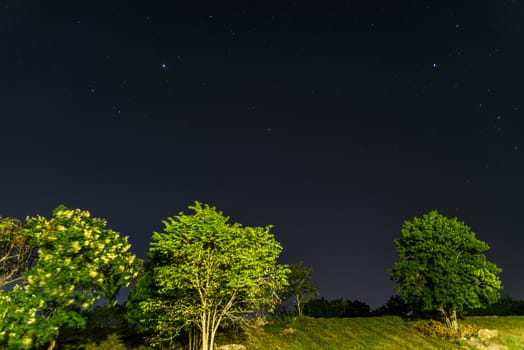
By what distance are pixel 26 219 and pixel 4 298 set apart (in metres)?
4.81

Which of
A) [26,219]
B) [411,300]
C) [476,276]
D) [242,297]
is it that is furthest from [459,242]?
[26,219]

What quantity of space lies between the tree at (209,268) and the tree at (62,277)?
2443 millimetres

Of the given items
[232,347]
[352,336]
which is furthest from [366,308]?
[232,347]

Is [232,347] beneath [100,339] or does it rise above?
beneath

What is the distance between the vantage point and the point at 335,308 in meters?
58.0

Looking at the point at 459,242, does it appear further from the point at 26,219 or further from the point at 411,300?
the point at 26,219

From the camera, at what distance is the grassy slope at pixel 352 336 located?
95.7 ft

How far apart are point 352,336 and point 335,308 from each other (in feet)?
82.8

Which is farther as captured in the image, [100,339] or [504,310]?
[504,310]

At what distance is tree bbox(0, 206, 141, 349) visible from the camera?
14391mm

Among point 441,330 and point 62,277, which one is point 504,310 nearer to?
point 441,330

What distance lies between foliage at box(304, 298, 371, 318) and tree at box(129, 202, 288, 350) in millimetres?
40157

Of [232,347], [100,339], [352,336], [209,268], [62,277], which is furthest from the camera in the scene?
[352,336]

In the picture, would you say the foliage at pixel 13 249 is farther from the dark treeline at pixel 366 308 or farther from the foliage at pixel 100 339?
the dark treeline at pixel 366 308
